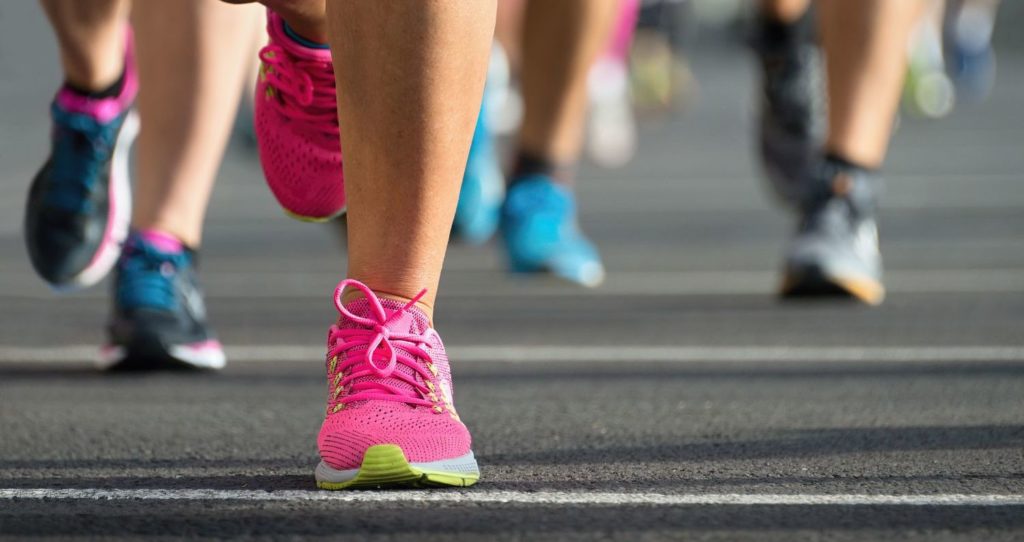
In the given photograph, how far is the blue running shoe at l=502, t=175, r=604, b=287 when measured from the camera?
464 centimetres

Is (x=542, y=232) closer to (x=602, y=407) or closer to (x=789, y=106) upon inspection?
(x=789, y=106)

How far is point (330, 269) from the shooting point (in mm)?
5277

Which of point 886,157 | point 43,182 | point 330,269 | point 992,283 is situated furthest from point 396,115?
point 886,157

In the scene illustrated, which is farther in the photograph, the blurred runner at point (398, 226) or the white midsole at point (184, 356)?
the white midsole at point (184, 356)

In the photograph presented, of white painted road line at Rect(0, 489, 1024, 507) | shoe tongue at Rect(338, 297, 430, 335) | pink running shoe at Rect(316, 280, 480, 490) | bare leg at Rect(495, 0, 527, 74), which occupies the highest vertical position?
bare leg at Rect(495, 0, 527, 74)

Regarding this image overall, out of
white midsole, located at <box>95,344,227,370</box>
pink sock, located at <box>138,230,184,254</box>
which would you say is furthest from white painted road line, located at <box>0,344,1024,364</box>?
pink sock, located at <box>138,230,184,254</box>

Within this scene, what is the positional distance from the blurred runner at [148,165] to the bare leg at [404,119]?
109 cm

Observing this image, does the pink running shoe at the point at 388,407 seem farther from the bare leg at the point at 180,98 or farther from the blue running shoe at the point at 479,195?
the blue running shoe at the point at 479,195

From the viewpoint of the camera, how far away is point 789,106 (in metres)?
5.06

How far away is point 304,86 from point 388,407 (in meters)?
0.63

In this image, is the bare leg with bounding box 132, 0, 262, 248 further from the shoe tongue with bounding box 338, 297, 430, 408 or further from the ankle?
the ankle

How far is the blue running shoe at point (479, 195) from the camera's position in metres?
5.10

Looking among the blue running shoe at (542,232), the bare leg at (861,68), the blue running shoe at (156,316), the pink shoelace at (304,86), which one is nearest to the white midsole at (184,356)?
the blue running shoe at (156,316)

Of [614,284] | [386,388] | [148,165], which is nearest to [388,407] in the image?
[386,388]
